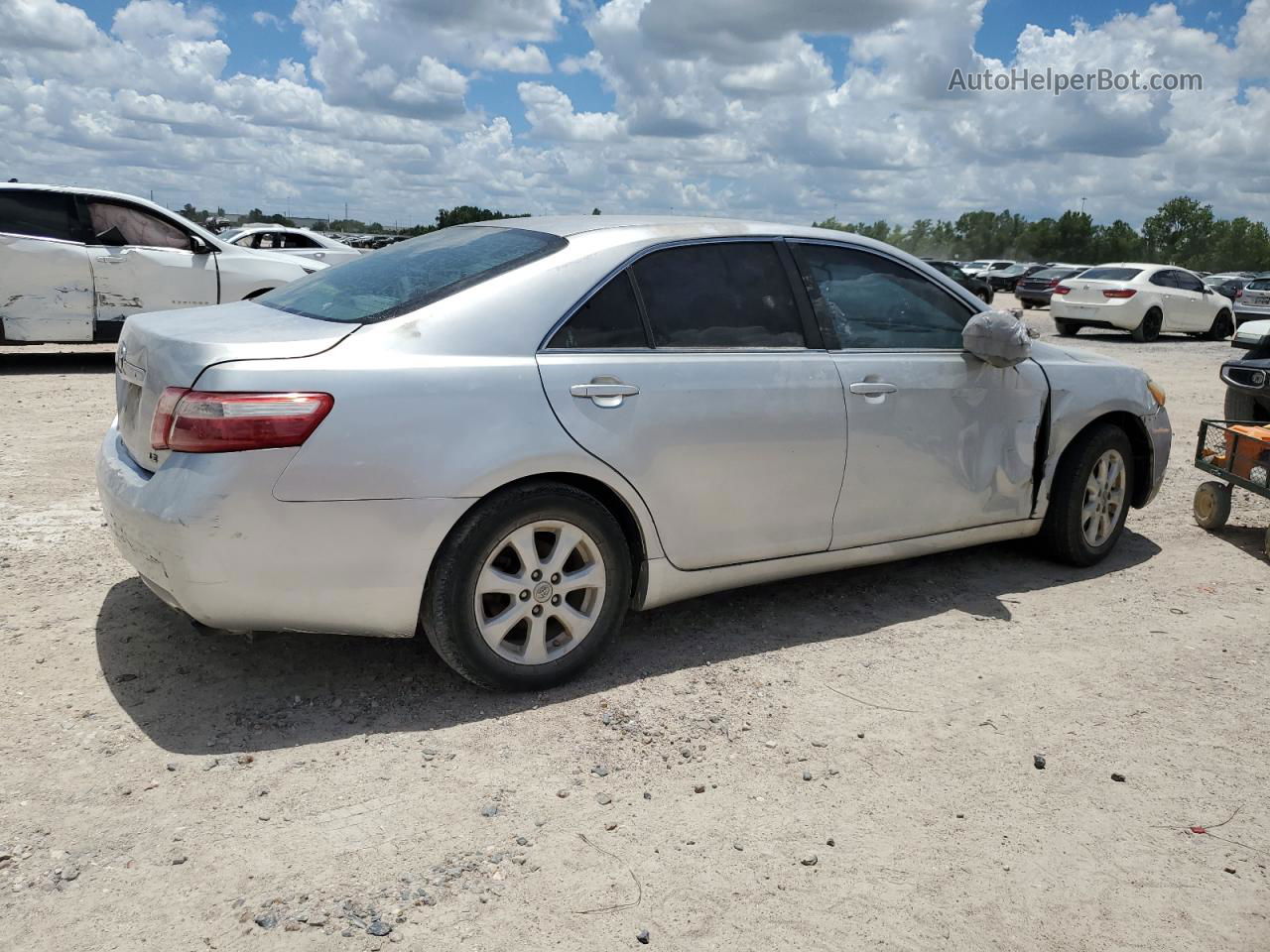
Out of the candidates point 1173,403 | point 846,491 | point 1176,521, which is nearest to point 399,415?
point 846,491

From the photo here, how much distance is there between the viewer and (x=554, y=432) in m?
3.57

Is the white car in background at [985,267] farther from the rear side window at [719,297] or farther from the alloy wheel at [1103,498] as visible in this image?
the rear side window at [719,297]

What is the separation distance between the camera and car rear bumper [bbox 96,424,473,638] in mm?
3189

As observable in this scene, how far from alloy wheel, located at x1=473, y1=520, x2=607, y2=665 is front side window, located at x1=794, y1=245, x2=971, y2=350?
1.45m

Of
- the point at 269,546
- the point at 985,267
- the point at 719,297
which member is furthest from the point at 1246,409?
the point at 985,267

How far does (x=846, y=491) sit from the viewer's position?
437 cm

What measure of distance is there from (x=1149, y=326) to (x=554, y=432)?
2107cm

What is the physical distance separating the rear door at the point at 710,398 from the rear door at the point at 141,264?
8.29m

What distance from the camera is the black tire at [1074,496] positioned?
524 cm

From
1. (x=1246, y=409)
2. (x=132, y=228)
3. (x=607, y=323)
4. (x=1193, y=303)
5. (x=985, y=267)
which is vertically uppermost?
(x=985, y=267)

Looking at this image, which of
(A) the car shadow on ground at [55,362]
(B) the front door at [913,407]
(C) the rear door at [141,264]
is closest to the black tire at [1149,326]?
(C) the rear door at [141,264]

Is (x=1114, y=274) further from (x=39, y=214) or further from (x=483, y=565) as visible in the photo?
(x=483, y=565)

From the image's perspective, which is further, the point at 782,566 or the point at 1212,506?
the point at 1212,506

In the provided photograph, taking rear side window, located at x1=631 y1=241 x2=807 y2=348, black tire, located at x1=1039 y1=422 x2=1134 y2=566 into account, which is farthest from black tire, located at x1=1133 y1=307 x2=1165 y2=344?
rear side window, located at x1=631 y1=241 x2=807 y2=348
